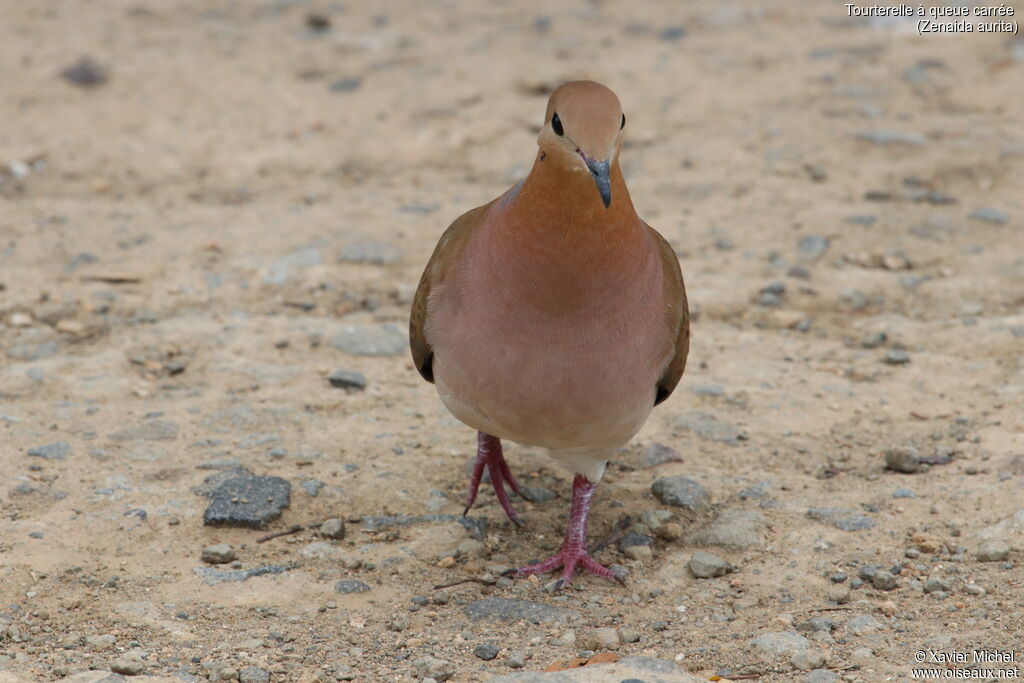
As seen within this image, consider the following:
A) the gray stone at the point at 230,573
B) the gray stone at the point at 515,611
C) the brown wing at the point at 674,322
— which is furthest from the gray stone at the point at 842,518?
the gray stone at the point at 230,573


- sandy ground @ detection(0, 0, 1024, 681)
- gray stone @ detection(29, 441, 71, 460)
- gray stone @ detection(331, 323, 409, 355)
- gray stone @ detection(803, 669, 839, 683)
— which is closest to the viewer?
gray stone @ detection(803, 669, 839, 683)

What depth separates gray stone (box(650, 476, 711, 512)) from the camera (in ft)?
14.9

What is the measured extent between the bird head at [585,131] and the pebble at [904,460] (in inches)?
72.9

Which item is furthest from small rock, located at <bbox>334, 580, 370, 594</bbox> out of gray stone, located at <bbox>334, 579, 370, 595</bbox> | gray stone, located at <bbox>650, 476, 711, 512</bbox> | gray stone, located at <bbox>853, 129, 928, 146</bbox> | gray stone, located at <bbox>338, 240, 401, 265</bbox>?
gray stone, located at <bbox>853, 129, 928, 146</bbox>

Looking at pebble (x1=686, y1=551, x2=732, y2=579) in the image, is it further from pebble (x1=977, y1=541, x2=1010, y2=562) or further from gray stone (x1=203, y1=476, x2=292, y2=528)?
gray stone (x1=203, y1=476, x2=292, y2=528)

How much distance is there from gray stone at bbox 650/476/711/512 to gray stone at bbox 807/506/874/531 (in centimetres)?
40

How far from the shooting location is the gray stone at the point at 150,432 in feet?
15.6

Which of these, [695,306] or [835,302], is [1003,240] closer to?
[835,302]

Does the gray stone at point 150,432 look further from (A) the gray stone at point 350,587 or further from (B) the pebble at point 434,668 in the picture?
(B) the pebble at point 434,668

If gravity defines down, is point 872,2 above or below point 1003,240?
above

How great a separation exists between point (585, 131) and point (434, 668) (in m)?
1.59

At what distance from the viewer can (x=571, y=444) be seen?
4.00 m

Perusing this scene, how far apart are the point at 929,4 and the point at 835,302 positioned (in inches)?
183

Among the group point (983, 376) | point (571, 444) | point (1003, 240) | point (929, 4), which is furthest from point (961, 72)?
point (571, 444)
